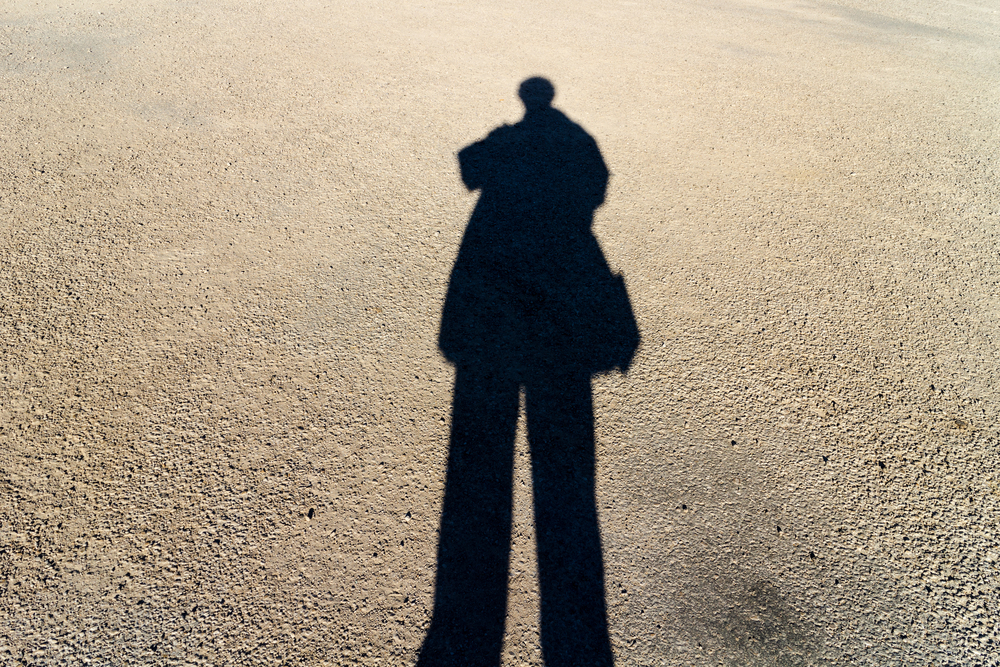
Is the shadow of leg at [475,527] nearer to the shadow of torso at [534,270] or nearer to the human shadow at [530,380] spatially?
the human shadow at [530,380]

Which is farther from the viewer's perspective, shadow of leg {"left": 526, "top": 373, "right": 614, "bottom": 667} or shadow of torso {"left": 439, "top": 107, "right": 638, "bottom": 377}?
shadow of torso {"left": 439, "top": 107, "right": 638, "bottom": 377}

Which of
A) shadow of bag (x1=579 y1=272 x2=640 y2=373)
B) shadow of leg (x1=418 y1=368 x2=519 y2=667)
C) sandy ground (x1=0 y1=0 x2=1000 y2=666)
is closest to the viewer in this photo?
shadow of leg (x1=418 y1=368 x2=519 y2=667)

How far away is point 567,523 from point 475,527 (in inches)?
19.0

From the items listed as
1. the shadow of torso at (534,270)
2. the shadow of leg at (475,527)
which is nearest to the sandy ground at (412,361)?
the shadow of leg at (475,527)

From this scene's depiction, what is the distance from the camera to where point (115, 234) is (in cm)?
445

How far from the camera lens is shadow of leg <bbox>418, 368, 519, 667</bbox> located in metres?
→ 2.59

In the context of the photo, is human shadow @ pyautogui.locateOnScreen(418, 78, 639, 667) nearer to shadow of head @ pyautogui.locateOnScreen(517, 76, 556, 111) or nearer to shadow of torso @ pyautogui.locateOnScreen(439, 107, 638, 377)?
shadow of torso @ pyautogui.locateOnScreen(439, 107, 638, 377)

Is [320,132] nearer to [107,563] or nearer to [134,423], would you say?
[134,423]

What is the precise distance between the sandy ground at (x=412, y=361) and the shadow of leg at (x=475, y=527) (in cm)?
8

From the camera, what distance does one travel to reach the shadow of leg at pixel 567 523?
2629 mm

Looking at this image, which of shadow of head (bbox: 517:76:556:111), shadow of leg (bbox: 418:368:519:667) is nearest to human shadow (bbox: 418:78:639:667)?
shadow of leg (bbox: 418:368:519:667)

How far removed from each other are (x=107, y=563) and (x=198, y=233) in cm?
267

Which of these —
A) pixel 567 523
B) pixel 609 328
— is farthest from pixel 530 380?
pixel 567 523

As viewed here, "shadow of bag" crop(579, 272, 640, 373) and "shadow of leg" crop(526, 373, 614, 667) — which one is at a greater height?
"shadow of bag" crop(579, 272, 640, 373)
